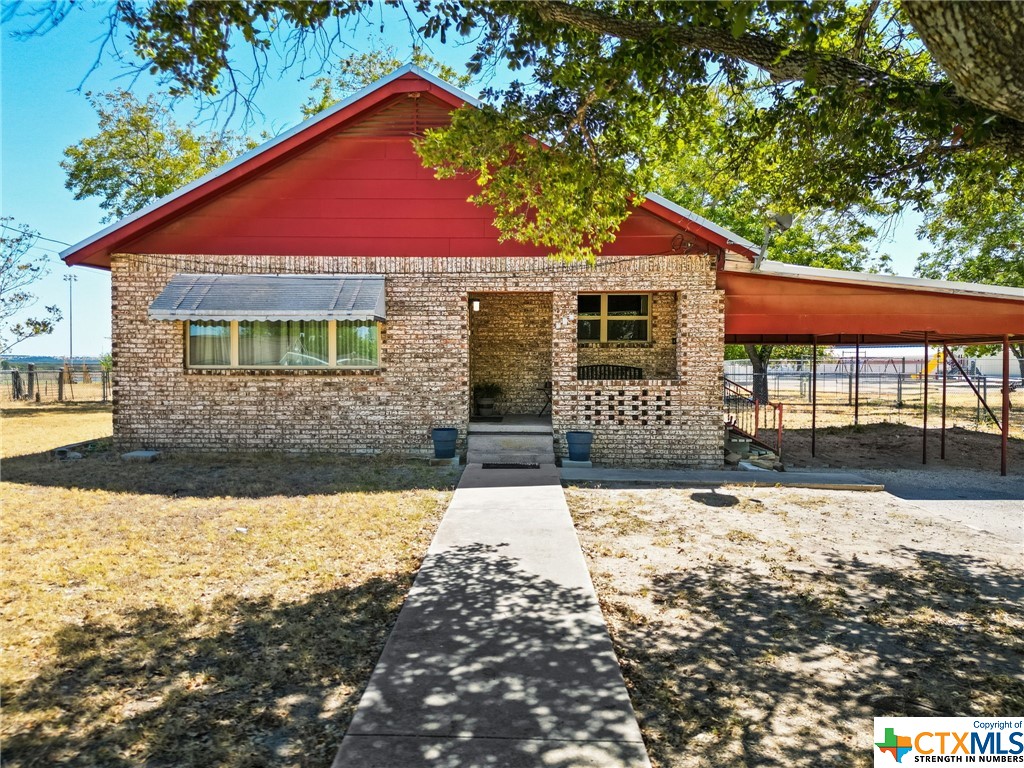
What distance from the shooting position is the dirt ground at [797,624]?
3.21 meters

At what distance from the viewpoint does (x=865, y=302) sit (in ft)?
35.8

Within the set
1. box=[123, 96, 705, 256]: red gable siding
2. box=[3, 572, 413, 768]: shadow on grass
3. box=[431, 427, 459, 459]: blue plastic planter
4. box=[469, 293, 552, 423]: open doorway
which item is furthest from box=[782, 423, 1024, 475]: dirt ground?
box=[3, 572, 413, 768]: shadow on grass

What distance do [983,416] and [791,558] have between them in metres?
20.8

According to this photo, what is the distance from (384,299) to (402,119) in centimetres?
325

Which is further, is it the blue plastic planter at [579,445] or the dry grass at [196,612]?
the blue plastic planter at [579,445]

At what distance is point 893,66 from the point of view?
24.5 feet

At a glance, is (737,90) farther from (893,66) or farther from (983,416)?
(983,416)

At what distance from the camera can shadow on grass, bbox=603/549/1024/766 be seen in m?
3.13

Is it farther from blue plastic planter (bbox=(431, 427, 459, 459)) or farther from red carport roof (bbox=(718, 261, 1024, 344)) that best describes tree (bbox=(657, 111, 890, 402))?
blue plastic planter (bbox=(431, 427, 459, 459))

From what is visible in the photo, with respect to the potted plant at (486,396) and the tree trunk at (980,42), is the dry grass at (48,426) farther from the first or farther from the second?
the tree trunk at (980,42)

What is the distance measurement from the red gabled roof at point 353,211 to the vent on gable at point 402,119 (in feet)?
0.06

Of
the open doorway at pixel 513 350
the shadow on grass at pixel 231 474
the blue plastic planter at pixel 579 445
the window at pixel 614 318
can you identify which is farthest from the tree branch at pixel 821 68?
the open doorway at pixel 513 350

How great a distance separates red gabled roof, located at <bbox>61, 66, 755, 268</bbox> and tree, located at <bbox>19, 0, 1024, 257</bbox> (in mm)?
2352

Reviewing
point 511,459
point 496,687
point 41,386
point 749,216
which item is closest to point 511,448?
point 511,459
